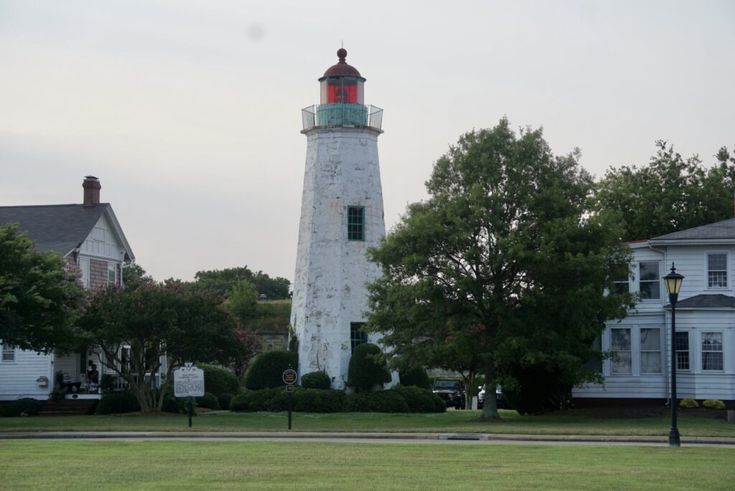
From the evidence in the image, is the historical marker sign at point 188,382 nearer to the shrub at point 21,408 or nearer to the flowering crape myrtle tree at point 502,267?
the flowering crape myrtle tree at point 502,267

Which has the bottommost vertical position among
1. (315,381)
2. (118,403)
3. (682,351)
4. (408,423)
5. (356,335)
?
(408,423)

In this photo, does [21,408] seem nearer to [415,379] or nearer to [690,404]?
[415,379]

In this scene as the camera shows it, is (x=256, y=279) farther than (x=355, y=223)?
Yes

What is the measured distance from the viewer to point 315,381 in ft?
157

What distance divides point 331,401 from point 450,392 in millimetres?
15519

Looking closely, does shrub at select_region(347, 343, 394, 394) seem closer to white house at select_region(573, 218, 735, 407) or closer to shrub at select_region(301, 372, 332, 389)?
shrub at select_region(301, 372, 332, 389)

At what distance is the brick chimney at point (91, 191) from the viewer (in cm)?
5338

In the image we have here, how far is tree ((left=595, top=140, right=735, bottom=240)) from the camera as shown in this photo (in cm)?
6297

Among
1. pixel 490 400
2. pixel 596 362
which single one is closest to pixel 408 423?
pixel 490 400

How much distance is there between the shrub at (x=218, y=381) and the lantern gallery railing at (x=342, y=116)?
12.5 m

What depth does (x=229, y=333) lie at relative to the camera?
44.9 m

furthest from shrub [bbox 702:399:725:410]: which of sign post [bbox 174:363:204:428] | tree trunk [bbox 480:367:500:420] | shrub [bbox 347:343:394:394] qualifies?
sign post [bbox 174:363:204:428]

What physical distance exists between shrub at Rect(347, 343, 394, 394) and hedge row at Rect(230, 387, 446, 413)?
0.58m

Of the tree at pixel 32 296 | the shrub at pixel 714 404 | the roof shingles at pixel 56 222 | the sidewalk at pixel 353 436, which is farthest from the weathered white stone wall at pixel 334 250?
the sidewalk at pixel 353 436
